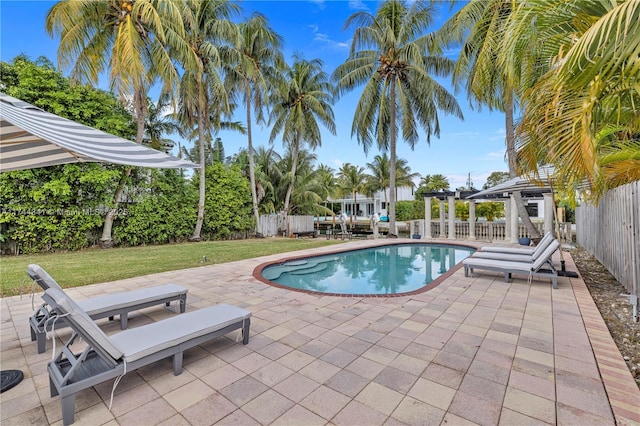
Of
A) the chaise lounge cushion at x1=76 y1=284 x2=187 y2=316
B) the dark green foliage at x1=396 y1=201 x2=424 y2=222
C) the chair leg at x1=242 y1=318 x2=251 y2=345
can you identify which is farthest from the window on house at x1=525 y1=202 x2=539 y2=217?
the chaise lounge cushion at x1=76 y1=284 x2=187 y2=316

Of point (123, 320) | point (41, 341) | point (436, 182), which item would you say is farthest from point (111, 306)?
point (436, 182)

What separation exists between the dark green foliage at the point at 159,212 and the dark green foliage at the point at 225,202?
83cm

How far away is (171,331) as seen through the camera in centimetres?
290

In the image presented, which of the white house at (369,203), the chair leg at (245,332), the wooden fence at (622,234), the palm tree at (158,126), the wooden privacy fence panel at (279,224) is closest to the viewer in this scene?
the chair leg at (245,332)

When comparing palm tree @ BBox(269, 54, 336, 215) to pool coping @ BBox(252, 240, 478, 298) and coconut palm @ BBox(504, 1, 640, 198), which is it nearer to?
pool coping @ BBox(252, 240, 478, 298)

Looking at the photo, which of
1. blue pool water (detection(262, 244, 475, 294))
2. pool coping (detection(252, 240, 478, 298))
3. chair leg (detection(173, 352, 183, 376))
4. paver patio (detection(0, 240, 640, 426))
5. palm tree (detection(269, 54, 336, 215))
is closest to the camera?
paver patio (detection(0, 240, 640, 426))

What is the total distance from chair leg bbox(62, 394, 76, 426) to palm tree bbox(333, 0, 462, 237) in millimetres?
16088

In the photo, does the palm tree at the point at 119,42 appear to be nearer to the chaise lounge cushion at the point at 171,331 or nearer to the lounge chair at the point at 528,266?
the chaise lounge cushion at the point at 171,331

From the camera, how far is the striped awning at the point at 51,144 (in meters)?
2.50

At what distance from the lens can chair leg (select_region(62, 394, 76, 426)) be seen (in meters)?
2.14

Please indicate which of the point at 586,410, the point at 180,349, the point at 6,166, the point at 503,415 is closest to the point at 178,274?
the point at 6,166

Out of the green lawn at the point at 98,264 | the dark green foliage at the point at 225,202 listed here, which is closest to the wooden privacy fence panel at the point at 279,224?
the dark green foliage at the point at 225,202

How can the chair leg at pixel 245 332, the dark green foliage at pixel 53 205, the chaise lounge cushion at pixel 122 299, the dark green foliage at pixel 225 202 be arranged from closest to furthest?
the chair leg at pixel 245 332 → the chaise lounge cushion at pixel 122 299 → the dark green foliage at pixel 53 205 → the dark green foliage at pixel 225 202

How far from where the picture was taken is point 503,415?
7.34 ft
